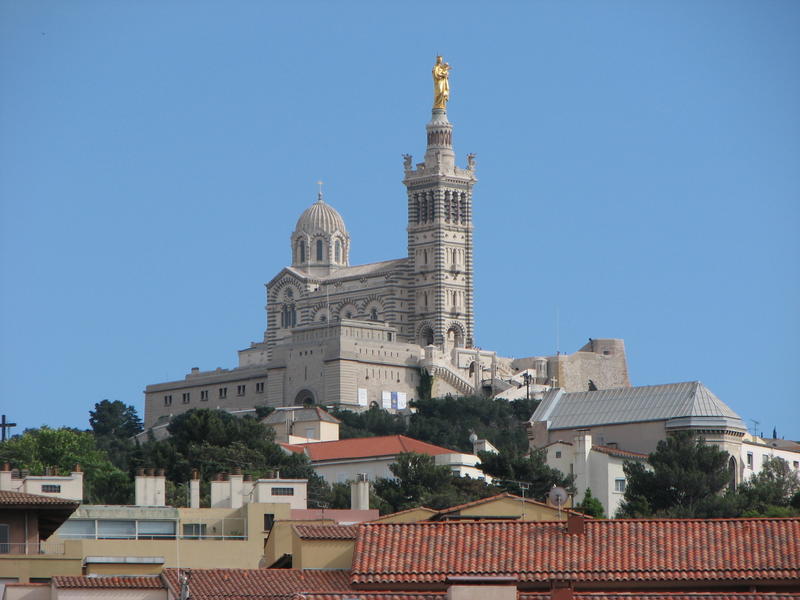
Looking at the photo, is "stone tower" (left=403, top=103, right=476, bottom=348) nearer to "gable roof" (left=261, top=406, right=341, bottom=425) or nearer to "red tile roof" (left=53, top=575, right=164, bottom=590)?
"gable roof" (left=261, top=406, right=341, bottom=425)

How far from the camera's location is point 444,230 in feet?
653

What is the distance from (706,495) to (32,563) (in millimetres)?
63380

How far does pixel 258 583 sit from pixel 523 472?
6946 cm

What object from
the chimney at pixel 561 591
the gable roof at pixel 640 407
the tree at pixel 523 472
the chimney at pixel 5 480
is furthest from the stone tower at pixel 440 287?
the chimney at pixel 561 591

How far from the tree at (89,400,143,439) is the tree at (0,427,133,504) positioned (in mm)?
58668

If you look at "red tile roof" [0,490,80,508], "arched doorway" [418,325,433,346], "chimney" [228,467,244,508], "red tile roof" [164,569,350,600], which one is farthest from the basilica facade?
"red tile roof" [164,569,350,600]

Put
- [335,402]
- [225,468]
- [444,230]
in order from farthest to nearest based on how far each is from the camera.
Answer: [444,230] → [335,402] → [225,468]

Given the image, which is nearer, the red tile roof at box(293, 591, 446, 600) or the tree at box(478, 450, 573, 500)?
the red tile roof at box(293, 591, 446, 600)

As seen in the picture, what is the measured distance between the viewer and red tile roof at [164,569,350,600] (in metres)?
38.7

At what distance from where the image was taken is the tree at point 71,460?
91500mm

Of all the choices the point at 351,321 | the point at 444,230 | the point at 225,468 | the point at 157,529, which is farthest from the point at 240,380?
the point at 157,529

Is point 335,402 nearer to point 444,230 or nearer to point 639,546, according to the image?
point 444,230

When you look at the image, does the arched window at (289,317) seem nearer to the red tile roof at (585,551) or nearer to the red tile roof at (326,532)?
the red tile roof at (326,532)

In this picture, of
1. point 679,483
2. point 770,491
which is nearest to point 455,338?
point 679,483
